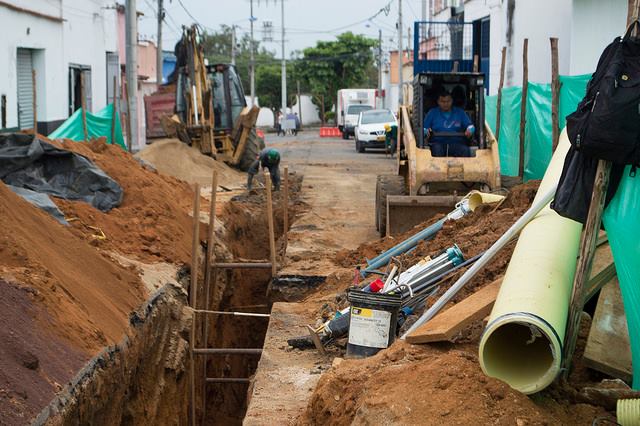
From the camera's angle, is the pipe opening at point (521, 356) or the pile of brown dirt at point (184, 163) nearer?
the pipe opening at point (521, 356)

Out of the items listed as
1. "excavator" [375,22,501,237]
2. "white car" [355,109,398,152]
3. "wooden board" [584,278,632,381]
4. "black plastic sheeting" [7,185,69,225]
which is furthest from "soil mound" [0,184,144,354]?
"white car" [355,109,398,152]

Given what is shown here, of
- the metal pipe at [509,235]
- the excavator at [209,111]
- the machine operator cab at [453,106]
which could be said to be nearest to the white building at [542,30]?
the machine operator cab at [453,106]

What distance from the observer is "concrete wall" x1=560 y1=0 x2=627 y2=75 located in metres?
17.0

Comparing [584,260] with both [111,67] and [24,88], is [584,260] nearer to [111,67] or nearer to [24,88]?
[24,88]

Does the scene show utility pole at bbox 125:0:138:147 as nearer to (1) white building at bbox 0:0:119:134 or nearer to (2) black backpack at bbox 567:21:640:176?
(1) white building at bbox 0:0:119:134

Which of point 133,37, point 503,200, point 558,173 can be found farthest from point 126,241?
point 133,37

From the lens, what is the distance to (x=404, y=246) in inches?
424

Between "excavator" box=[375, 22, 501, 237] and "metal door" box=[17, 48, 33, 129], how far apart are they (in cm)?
1251

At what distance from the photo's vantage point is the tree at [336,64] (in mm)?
70812

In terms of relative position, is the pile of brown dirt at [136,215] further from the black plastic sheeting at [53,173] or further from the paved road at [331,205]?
the paved road at [331,205]

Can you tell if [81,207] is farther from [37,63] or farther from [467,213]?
[37,63]

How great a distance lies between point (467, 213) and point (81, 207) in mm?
5003

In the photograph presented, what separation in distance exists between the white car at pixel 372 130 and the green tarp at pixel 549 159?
12187mm

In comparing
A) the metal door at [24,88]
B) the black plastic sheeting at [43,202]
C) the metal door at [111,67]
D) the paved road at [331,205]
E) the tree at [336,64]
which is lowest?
the paved road at [331,205]
